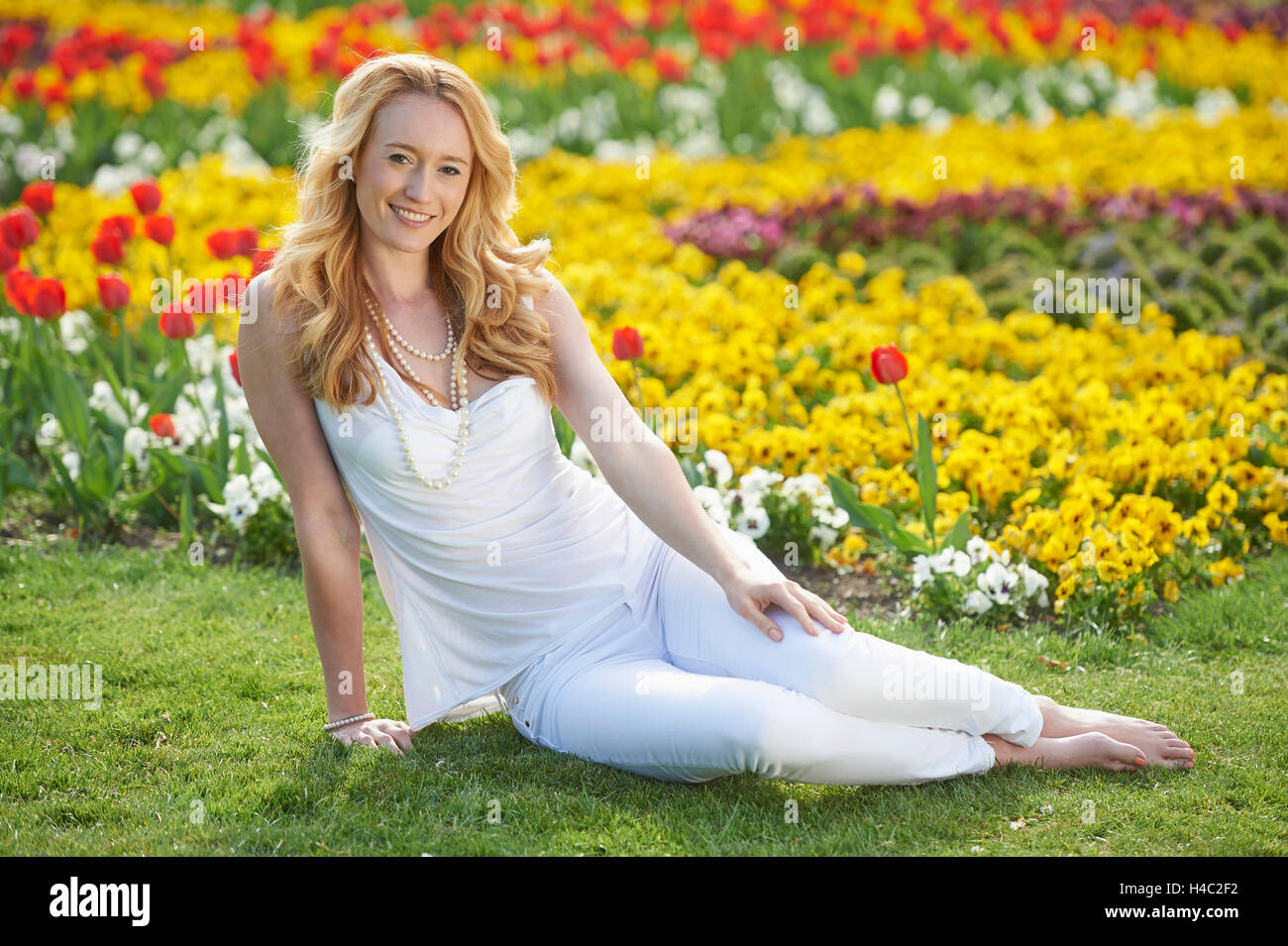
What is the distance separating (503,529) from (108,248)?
221 centimetres

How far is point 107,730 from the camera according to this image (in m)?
3.15

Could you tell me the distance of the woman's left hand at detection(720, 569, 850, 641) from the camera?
2707 mm

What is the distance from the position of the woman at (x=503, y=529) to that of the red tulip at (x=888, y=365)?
0.90m

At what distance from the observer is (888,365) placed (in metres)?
3.63

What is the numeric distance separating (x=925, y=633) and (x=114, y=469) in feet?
8.35

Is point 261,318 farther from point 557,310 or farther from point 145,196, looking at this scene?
point 145,196

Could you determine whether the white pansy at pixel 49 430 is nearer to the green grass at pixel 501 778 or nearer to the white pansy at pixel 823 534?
the green grass at pixel 501 778

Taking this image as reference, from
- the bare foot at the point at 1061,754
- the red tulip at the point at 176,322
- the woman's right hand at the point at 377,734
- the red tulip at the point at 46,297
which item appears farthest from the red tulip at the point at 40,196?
the bare foot at the point at 1061,754

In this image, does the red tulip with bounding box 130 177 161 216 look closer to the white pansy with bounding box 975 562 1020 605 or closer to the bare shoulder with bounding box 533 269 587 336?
the bare shoulder with bounding box 533 269 587 336

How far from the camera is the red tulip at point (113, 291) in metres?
4.25

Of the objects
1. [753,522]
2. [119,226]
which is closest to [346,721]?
[753,522]

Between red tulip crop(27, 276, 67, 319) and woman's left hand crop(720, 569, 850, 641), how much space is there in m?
2.54

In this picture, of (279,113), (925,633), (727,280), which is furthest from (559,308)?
(279,113)
